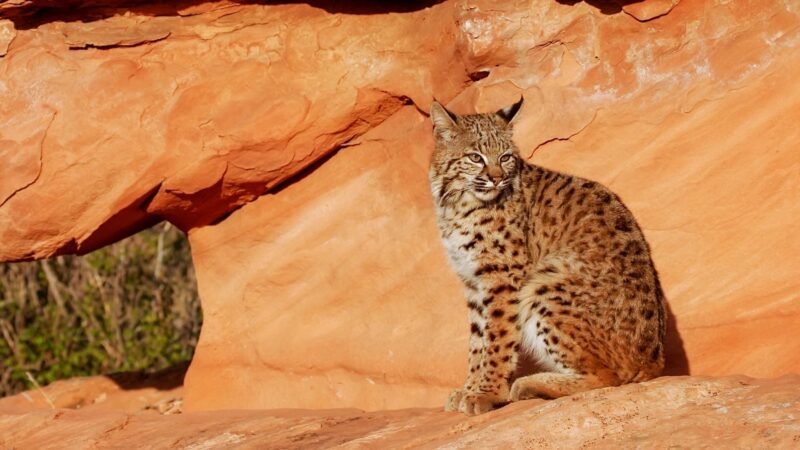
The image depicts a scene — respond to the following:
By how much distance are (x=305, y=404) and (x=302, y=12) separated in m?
2.72

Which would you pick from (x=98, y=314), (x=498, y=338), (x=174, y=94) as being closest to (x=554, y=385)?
(x=498, y=338)

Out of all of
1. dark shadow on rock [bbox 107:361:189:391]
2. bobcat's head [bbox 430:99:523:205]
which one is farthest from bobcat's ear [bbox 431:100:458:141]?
dark shadow on rock [bbox 107:361:189:391]

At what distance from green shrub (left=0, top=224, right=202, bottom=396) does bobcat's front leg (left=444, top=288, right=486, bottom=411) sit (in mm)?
6112

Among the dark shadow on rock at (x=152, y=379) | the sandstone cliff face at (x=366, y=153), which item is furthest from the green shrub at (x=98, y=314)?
the sandstone cliff face at (x=366, y=153)

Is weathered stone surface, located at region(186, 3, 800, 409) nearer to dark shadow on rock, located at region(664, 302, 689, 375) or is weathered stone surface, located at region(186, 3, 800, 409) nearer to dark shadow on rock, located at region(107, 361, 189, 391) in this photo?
dark shadow on rock, located at region(664, 302, 689, 375)

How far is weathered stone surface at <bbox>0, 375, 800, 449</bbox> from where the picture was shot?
5.05 meters

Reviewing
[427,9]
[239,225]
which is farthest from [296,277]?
[427,9]

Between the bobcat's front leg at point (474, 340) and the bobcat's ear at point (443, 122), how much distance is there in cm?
95

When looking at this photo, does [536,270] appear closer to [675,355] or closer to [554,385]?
[554,385]

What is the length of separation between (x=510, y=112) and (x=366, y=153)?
1464mm

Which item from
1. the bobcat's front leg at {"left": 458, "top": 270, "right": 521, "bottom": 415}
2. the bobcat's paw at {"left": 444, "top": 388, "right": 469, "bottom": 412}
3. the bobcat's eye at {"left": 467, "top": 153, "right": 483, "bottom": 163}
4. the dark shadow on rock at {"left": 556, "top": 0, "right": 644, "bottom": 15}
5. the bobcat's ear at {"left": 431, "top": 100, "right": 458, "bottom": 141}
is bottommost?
the bobcat's paw at {"left": 444, "top": 388, "right": 469, "bottom": 412}

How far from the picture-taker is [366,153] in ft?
27.2

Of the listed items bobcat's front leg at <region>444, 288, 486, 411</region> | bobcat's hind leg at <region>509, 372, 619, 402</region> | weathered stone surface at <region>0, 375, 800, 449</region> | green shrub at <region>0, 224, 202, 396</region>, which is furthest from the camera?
green shrub at <region>0, 224, 202, 396</region>

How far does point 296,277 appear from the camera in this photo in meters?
8.44
